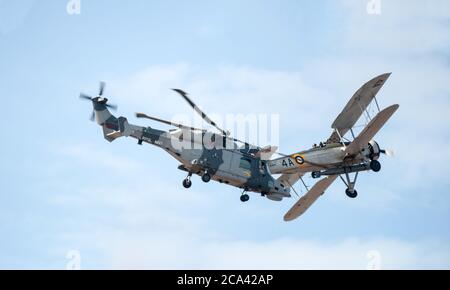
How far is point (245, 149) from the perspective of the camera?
71.2 m

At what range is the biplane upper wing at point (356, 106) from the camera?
6625 centimetres

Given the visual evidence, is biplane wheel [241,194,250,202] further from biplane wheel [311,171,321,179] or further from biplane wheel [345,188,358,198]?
biplane wheel [345,188,358,198]

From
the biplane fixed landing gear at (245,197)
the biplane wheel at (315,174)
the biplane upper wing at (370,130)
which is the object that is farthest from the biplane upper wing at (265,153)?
the biplane upper wing at (370,130)

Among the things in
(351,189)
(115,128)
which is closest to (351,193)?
(351,189)

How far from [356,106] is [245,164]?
9705mm

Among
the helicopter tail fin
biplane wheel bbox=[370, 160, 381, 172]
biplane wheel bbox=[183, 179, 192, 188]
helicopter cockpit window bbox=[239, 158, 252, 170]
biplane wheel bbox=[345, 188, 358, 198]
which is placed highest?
the helicopter tail fin

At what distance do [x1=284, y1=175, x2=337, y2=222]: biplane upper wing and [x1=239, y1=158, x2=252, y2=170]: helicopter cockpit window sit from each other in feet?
17.5

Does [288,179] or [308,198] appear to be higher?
[288,179]

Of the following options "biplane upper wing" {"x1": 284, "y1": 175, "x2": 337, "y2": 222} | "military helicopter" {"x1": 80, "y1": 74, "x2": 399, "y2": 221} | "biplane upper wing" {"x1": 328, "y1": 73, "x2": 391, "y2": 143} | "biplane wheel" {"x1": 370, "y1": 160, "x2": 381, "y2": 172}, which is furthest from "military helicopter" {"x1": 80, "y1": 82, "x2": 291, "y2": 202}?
"biplane wheel" {"x1": 370, "y1": 160, "x2": 381, "y2": 172}

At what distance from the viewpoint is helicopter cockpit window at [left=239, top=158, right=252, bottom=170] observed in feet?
232

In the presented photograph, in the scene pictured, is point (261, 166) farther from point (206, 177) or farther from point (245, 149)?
point (206, 177)
